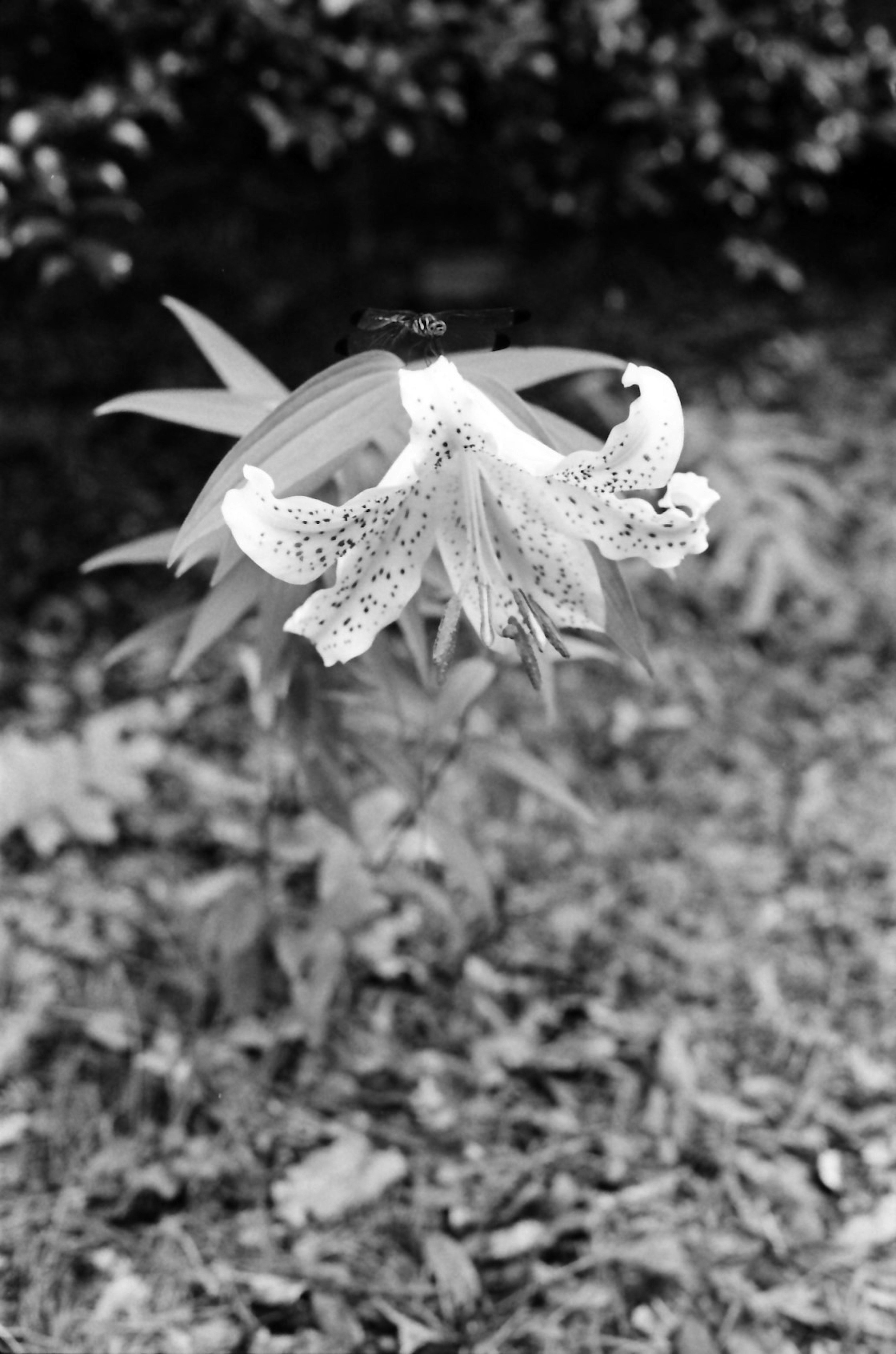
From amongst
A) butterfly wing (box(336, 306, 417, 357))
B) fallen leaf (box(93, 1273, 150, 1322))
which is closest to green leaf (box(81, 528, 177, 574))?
butterfly wing (box(336, 306, 417, 357))

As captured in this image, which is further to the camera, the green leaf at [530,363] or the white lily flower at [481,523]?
the green leaf at [530,363]

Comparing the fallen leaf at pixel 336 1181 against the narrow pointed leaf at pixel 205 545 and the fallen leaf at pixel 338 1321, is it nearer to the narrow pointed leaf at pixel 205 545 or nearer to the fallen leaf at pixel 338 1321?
the fallen leaf at pixel 338 1321

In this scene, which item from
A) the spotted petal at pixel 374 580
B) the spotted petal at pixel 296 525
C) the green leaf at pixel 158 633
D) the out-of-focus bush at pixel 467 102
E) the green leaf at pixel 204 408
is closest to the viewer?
the spotted petal at pixel 296 525

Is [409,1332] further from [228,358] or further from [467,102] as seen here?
[467,102]

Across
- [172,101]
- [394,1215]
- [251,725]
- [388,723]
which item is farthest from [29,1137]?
[172,101]

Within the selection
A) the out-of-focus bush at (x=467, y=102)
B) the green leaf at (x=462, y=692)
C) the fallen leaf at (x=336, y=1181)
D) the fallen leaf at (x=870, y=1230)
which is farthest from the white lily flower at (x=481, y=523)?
the out-of-focus bush at (x=467, y=102)

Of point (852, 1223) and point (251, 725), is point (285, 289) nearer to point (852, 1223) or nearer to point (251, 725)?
point (251, 725)
